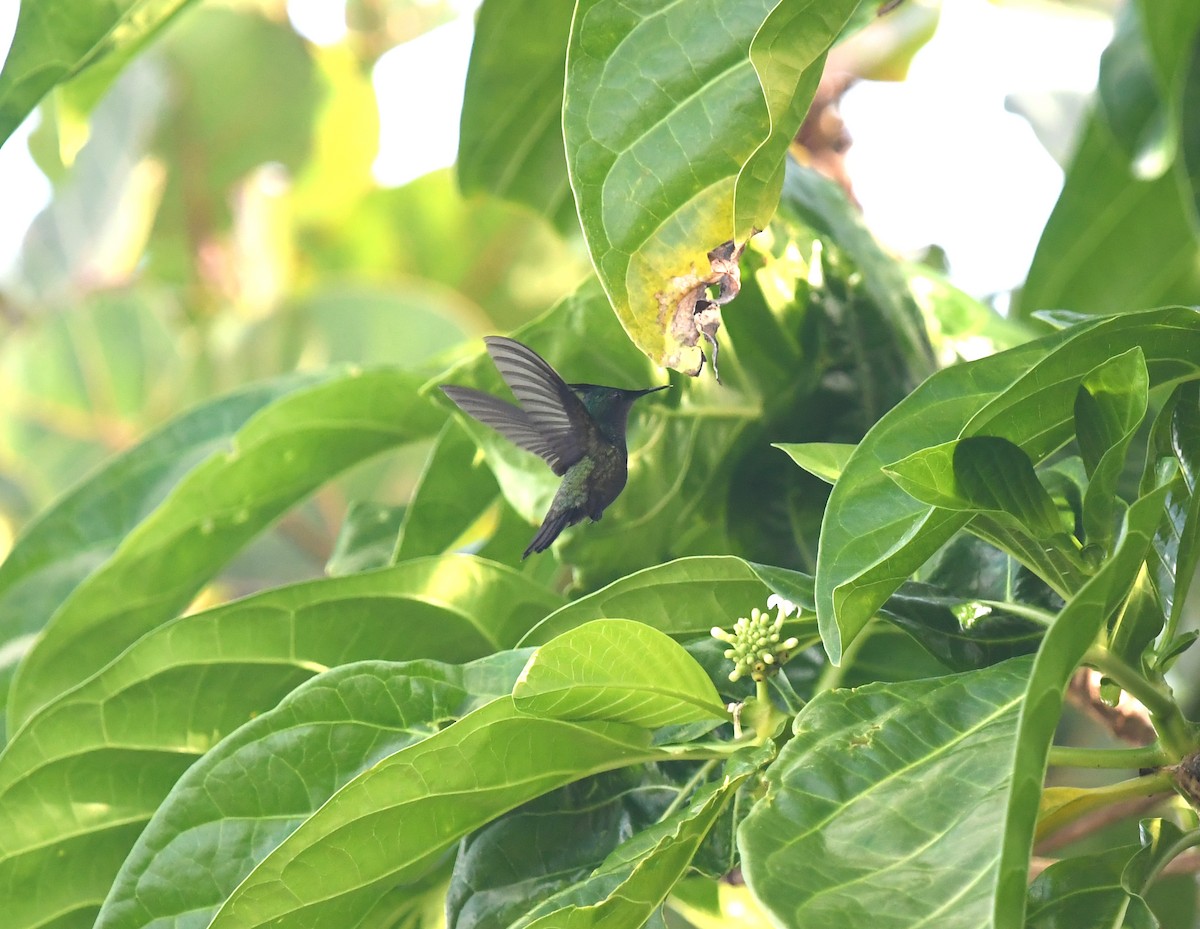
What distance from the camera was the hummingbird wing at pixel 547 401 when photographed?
0.62m

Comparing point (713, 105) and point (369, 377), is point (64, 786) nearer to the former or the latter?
point (369, 377)

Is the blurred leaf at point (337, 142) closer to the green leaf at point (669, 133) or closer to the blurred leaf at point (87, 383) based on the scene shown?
the blurred leaf at point (87, 383)

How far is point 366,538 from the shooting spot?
96cm

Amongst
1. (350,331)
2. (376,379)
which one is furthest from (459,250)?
(376,379)

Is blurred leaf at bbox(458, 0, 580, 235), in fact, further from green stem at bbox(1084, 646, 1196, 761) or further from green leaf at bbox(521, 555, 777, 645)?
green stem at bbox(1084, 646, 1196, 761)

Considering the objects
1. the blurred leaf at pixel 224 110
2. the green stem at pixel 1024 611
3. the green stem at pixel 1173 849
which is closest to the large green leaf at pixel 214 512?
the green stem at pixel 1024 611

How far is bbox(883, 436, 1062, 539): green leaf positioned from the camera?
1.54 feet

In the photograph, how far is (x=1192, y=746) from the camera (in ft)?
1.78

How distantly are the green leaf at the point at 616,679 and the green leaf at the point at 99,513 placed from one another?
1.90 ft

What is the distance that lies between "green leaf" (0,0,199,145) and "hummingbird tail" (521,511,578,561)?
0.34 meters

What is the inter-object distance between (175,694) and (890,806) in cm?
41

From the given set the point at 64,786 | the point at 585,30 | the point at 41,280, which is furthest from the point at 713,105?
the point at 41,280

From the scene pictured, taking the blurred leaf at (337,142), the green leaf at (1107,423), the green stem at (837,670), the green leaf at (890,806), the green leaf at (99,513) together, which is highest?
the blurred leaf at (337,142)

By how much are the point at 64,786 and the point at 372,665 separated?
22cm
